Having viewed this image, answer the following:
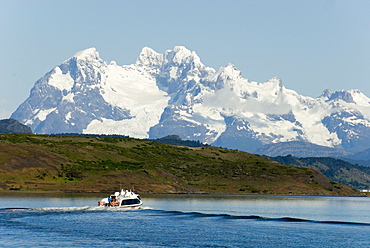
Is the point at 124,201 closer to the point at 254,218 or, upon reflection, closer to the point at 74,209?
the point at 74,209

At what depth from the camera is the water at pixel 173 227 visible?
377ft

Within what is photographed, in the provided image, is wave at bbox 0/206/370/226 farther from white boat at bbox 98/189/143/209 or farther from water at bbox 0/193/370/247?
white boat at bbox 98/189/143/209

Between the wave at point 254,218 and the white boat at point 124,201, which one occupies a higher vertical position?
the white boat at point 124,201

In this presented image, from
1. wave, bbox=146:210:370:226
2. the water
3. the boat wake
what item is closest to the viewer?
the water

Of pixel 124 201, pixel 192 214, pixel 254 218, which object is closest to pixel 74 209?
pixel 124 201

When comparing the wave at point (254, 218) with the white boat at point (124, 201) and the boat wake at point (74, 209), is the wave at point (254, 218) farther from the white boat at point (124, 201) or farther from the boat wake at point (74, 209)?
the white boat at point (124, 201)

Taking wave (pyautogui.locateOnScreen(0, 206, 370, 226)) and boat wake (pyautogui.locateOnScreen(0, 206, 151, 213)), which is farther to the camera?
boat wake (pyautogui.locateOnScreen(0, 206, 151, 213))

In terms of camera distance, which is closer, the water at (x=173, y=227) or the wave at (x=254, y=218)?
the water at (x=173, y=227)

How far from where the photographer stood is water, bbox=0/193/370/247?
115 metres

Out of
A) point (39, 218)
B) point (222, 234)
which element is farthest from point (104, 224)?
point (222, 234)

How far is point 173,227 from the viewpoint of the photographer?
13538 cm

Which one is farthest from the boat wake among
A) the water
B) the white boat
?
the white boat

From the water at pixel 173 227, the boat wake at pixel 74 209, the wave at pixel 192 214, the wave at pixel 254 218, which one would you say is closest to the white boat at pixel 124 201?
the boat wake at pixel 74 209

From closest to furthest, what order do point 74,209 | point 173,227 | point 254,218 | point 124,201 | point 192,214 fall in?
point 173,227 → point 254,218 → point 74,209 → point 192,214 → point 124,201
